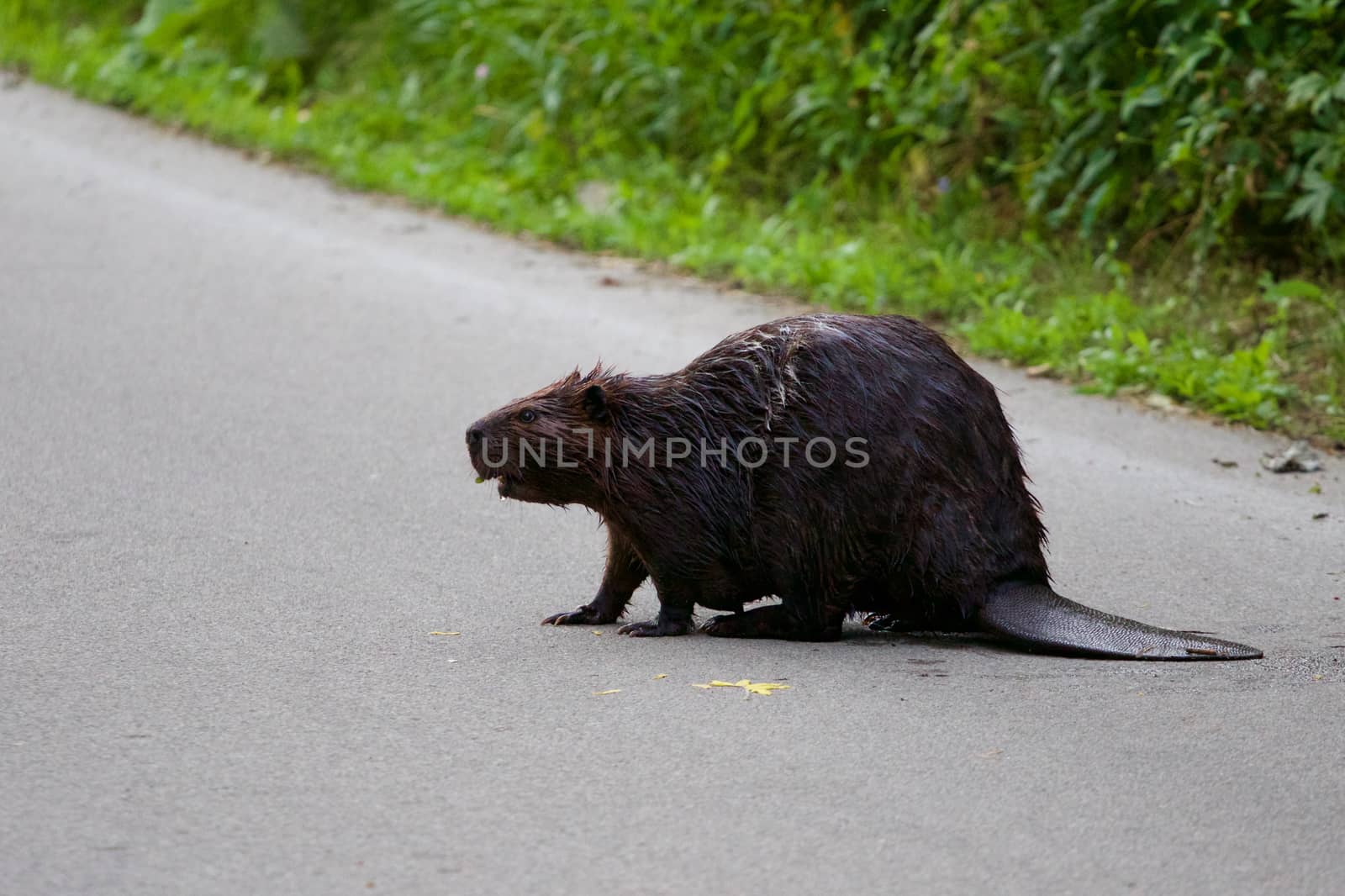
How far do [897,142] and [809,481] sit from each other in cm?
576

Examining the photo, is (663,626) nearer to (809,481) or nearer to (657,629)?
(657,629)

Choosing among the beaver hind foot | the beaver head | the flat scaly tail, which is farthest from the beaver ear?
the flat scaly tail

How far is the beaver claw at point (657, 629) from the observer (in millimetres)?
4277

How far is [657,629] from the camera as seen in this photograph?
429 cm

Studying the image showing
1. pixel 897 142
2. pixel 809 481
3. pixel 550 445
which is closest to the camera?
pixel 809 481

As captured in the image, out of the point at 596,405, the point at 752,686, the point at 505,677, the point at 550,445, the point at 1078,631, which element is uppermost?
the point at 596,405

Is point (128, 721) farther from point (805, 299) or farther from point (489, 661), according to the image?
point (805, 299)

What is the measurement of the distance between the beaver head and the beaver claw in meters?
0.36

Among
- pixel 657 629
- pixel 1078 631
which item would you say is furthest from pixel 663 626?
pixel 1078 631

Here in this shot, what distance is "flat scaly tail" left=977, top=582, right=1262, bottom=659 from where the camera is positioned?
12.6 feet

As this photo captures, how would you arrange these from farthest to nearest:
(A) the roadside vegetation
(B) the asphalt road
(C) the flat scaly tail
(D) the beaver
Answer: (A) the roadside vegetation, (D) the beaver, (C) the flat scaly tail, (B) the asphalt road

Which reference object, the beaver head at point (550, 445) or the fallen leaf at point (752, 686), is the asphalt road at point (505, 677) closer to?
the fallen leaf at point (752, 686)

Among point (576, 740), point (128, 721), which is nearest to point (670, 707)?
point (576, 740)

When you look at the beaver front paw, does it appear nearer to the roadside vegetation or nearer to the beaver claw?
the beaver claw
